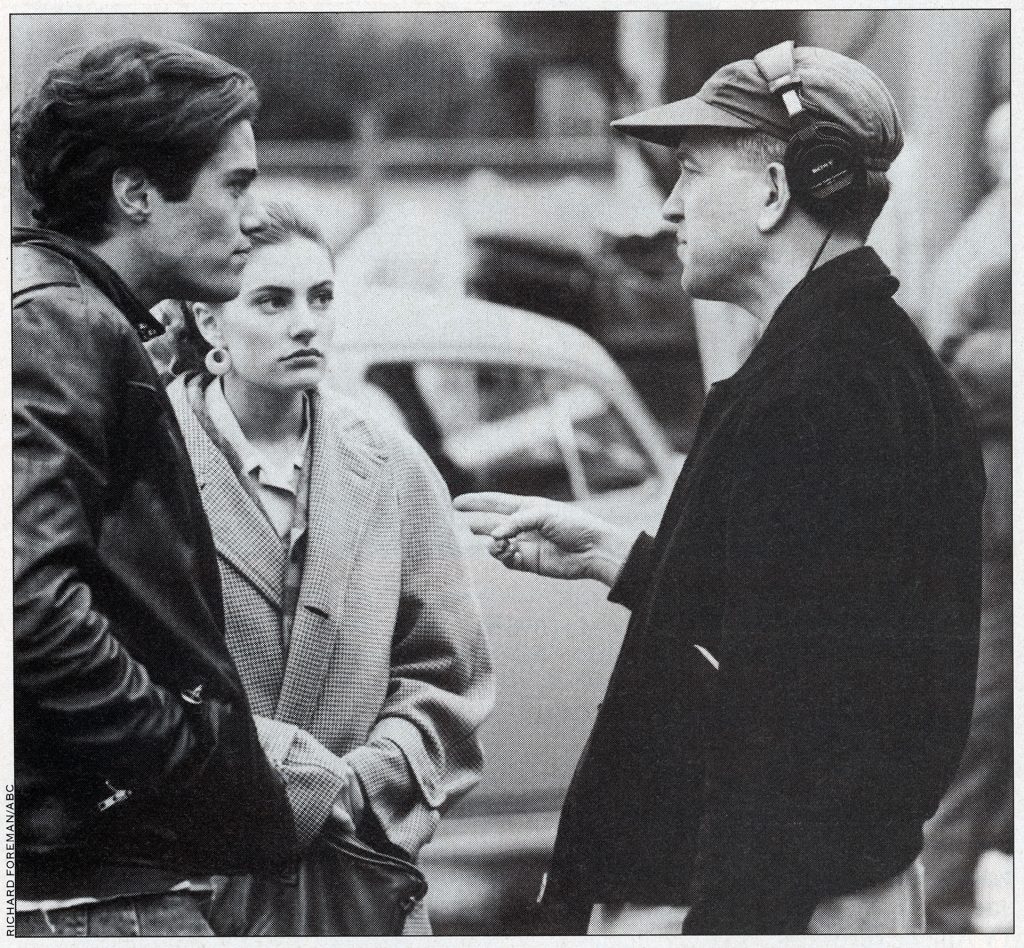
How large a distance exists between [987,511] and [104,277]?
2.67 metres

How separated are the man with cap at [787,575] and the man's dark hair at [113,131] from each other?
4.15 feet

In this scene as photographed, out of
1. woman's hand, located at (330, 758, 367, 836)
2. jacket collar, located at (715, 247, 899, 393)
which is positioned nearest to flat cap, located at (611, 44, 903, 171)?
jacket collar, located at (715, 247, 899, 393)

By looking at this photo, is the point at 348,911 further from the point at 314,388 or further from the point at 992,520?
the point at 992,520

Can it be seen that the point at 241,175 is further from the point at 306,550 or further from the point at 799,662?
the point at 799,662

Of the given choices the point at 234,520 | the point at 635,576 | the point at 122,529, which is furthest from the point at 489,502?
the point at 122,529

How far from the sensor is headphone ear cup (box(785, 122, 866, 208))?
3.80 m

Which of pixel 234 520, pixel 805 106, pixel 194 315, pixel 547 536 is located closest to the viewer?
pixel 805 106

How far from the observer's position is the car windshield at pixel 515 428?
4.20 m

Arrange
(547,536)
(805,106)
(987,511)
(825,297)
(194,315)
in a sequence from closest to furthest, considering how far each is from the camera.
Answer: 1. (825,297)
2. (805,106)
3. (194,315)
4. (547,536)
5. (987,511)

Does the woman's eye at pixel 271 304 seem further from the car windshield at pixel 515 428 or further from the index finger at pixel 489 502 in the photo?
the index finger at pixel 489 502

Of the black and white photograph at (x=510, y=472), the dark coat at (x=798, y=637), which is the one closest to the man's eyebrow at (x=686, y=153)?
the black and white photograph at (x=510, y=472)

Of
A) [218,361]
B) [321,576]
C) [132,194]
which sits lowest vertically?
[321,576]

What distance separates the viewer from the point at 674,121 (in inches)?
160

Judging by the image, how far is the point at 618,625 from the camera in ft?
13.8
